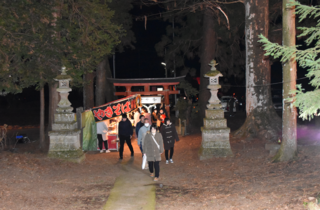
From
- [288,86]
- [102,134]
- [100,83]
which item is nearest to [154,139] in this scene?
[288,86]

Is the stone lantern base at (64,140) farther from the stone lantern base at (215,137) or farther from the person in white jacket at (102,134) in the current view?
the stone lantern base at (215,137)

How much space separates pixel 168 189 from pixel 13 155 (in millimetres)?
5485

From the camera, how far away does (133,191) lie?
7.78 metres

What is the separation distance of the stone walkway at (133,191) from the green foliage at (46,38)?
5811 mm

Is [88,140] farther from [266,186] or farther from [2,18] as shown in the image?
[266,186]

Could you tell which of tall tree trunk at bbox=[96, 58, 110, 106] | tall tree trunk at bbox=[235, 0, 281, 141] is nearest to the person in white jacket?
tall tree trunk at bbox=[235, 0, 281, 141]

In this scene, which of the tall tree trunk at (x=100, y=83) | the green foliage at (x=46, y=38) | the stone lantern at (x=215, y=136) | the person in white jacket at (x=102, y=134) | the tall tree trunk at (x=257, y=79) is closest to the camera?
the stone lantern at (x=215, y=136)

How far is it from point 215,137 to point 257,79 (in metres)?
3.31

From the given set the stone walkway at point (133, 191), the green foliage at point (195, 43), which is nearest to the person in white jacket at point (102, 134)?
the stone walkway at point (133, 191)

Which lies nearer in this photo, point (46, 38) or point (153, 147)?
point (153, 147)

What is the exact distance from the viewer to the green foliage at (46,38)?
1185 cm

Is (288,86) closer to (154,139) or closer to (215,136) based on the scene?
(215,136)

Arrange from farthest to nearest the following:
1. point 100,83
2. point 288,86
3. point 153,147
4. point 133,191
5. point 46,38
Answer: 1. point 100,83
2. point 46,38
3. point 153,147
4. point 288,86
5. point 133,191

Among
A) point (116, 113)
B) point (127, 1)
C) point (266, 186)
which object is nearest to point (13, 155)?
point (116, 113)
